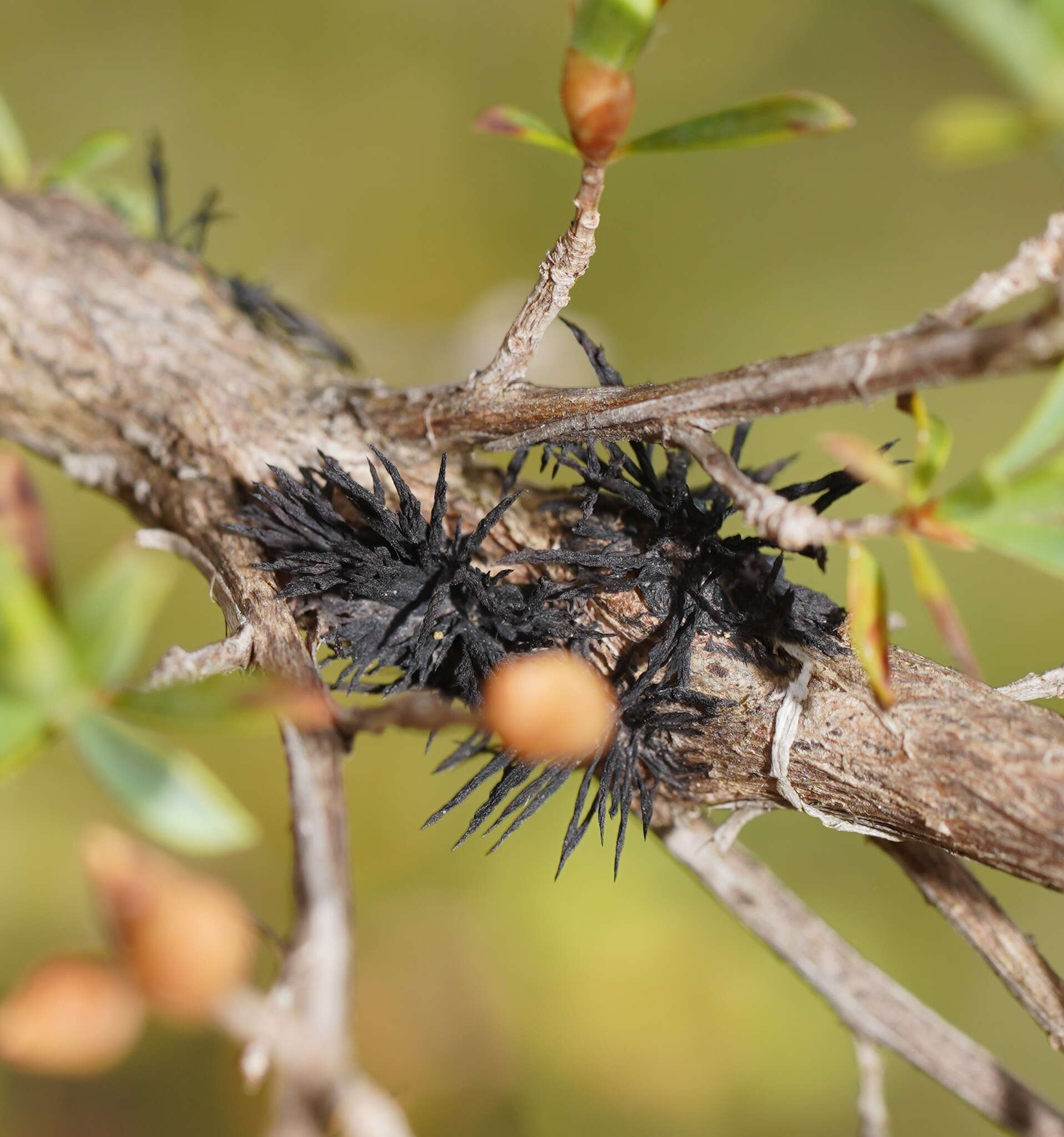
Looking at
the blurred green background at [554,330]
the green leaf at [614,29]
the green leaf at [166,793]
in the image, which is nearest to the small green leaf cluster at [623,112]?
the green leaf at [614,29]

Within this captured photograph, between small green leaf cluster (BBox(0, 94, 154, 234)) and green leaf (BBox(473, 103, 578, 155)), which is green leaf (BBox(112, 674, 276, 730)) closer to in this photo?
green leaf (BBox(473, 103, 578, 155))

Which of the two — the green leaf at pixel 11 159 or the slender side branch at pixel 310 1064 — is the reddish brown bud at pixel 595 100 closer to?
the slender side branch at pixel 310 1064

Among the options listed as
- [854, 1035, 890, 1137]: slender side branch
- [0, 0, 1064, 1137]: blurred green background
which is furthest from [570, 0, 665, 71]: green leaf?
[0, 0, 1064, 1137]: blurred green background

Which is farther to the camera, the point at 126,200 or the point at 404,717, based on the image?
the point at 126,200

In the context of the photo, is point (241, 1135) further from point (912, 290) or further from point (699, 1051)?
point (912, 290)

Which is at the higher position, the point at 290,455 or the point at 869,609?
the point at 290,455

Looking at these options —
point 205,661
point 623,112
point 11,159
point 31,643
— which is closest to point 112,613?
point 31,643

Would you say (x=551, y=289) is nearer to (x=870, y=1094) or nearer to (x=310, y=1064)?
(x=310, y=1064)
